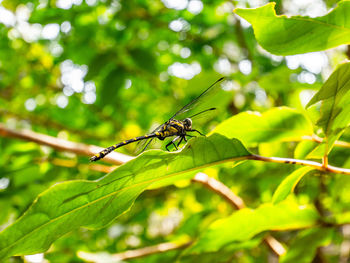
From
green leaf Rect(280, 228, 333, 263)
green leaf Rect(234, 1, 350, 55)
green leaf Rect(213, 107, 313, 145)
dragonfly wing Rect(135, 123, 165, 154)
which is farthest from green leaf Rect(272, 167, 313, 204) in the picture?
dragonfly wing Rect(135, 123, 165, 154)

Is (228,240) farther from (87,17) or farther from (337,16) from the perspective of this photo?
(87,17)

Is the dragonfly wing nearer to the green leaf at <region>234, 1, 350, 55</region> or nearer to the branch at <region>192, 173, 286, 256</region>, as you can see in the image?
the branch at <region>192, 173, 286, 256</region>

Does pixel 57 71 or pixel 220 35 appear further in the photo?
pixel 57 71

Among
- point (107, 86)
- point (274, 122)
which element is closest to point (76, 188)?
point (274, 122)

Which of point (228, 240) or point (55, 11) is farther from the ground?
point (55, 11)

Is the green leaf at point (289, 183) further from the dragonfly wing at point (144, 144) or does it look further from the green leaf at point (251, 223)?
the dragonfly wing at point (144, 144)

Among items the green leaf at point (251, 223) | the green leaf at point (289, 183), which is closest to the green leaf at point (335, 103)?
the green leaf at point (289, 183)

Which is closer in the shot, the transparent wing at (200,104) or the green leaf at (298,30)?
the green leaf at (298,30)
